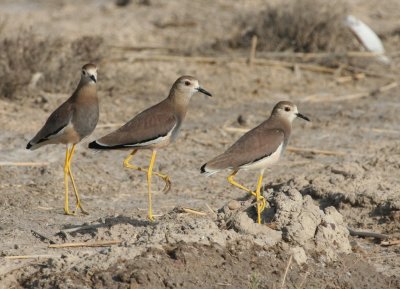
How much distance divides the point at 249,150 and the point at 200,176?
2071 mm

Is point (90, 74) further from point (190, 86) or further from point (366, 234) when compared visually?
→ point (366, 234)

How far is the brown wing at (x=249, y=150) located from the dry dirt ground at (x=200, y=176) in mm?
324

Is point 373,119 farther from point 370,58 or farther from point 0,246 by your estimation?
point 0,246

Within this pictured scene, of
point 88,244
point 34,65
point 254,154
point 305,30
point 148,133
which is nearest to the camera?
point 88,244

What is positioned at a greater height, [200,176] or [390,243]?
[390,243]

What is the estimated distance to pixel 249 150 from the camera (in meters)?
7.83

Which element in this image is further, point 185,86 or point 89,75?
point 89,75

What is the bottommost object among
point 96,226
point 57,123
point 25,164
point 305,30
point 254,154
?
point 25,164

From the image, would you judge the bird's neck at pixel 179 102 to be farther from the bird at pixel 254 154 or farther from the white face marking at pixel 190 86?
the bird at pixel 254 154

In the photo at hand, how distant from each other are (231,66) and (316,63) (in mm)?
1214

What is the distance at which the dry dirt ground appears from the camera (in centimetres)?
657

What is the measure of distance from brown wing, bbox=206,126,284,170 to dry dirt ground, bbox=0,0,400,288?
0.32m

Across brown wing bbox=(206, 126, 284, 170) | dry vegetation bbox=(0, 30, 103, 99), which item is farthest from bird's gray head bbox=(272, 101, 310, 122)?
dry vegetation bbox=(0, 30, 103, 99)

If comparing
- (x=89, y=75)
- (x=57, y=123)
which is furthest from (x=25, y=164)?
(x=89, y=75)
